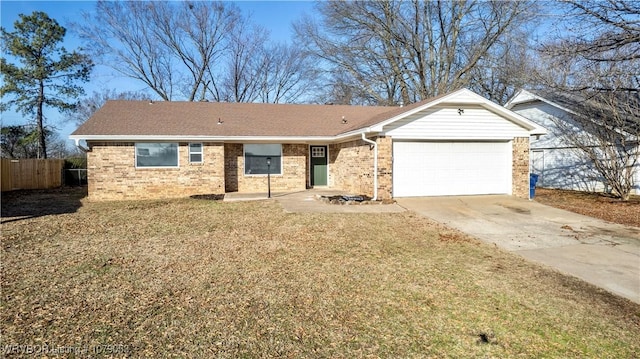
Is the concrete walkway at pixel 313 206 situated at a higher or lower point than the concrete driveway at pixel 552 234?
higher

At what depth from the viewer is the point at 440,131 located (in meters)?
12.1

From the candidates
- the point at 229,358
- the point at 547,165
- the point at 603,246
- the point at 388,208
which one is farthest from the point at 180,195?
the point at 547,165

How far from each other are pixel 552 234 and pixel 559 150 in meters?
11.4

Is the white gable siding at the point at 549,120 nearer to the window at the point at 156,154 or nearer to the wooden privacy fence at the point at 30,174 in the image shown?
the window at the point at 156,154

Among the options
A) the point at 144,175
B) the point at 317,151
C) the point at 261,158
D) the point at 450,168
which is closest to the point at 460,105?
the point at 450,168

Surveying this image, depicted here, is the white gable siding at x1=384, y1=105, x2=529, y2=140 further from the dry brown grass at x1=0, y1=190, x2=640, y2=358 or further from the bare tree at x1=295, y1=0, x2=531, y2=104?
the bare tree at x1=295, y1=0, x2=531, y2=104

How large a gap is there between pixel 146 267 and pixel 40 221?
5.76 m

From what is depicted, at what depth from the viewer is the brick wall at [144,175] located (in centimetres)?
1327

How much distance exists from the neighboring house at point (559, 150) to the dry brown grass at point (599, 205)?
1294mm

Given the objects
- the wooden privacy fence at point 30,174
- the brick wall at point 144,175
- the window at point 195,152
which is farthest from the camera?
the wooden privacy fence at point 30,174

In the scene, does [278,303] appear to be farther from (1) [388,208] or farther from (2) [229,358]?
(1) [388,208]

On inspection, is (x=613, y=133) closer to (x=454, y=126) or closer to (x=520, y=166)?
(x=520, y=166)

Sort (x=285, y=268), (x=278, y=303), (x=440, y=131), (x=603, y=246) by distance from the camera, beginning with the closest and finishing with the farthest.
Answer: (x=278, y=303), (x=285, y=268), (x=603, y=246), (x=440, y=131)

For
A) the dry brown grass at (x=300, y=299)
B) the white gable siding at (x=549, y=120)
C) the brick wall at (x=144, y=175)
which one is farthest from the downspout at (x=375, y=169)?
the white gable siding at (x=549, y=120)
